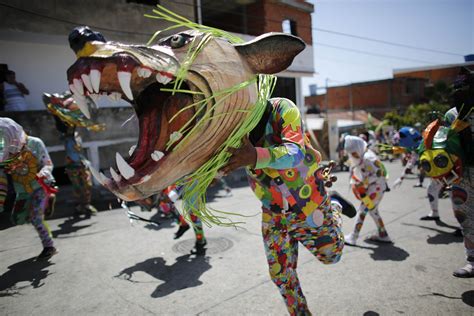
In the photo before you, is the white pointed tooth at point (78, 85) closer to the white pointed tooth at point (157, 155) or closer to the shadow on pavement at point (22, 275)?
the white pointed tooth at point (157, 155)

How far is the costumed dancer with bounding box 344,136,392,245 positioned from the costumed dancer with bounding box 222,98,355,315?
263cm

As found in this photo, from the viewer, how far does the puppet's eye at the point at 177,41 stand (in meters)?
1.62

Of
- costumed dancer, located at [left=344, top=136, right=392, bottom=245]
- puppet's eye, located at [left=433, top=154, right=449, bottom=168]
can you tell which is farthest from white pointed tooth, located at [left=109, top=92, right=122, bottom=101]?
costumed dancer, located at [left=344, top=136, right=392, bottom=245]

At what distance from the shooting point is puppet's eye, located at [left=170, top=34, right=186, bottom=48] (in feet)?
5.30

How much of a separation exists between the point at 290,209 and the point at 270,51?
1.09 meters

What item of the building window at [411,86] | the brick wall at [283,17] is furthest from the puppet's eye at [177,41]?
the building window at [411,86]

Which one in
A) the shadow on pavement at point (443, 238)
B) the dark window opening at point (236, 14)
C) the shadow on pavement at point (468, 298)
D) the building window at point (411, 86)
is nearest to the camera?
the shadow on pavement at point (468, 298)

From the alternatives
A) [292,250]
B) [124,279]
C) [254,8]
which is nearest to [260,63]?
[292,250]

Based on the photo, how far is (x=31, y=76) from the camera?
33.8ft

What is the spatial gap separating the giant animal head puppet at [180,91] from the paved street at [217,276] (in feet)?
4.27

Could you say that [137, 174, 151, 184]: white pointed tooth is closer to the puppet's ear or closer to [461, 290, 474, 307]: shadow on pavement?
the puppet's ear

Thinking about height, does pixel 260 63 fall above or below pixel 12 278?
above

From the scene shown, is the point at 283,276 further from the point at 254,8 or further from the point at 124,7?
the point at 254,8

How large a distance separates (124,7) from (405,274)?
1117cm
